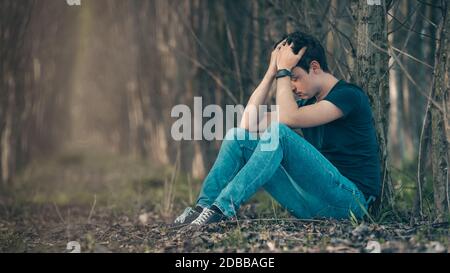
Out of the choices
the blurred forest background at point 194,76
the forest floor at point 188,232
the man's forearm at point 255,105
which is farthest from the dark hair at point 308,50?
the forest floor at point 188,232

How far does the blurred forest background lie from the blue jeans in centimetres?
58

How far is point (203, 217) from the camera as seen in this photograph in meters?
4.82

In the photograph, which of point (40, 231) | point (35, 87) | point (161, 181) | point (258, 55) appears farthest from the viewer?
point (35, 87)

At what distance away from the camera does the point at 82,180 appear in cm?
1451

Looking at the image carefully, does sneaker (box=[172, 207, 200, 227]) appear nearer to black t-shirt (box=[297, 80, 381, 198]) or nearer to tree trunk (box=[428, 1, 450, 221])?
black t-shirt (box=[297, 80, 381, 198])

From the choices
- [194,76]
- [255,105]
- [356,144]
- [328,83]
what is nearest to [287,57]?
[328,83]

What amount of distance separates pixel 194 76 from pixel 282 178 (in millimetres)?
5976

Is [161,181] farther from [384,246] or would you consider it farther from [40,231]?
[384,246]

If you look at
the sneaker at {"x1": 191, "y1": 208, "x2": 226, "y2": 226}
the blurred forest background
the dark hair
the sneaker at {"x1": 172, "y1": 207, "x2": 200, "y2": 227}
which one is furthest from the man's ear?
the sneaker at {"x1": 172, "y1": 207, "x2": 200, "y2": 227}

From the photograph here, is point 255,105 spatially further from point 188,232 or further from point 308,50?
point 188,232

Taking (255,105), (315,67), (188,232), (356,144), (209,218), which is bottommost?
(188,232)

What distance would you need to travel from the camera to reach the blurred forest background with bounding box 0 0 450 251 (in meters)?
5.30
